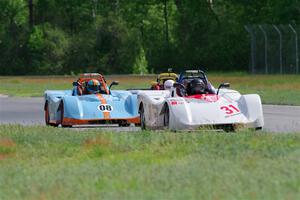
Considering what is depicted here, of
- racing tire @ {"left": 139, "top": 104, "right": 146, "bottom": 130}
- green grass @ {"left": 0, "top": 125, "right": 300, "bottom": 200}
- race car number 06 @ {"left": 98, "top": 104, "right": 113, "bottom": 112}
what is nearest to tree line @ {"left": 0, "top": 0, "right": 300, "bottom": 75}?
race car number 06 @ {"left": 98, "top": 104, "right": 113, "bottom": 112}

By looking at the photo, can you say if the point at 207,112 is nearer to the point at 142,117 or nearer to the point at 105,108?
the point at 142,117

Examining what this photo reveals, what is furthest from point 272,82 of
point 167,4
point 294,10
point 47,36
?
point 167,4

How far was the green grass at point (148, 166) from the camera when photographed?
10828 millimetres

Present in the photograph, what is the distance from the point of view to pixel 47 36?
89.4m

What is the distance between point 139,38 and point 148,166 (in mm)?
76406

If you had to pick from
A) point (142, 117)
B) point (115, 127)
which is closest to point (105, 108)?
point (115, 127)

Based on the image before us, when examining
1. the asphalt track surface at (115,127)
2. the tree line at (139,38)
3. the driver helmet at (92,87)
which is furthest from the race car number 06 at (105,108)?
the tree line at (139,38)

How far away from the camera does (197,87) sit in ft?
73.9

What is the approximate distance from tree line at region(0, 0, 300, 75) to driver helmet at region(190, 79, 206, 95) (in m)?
57.5

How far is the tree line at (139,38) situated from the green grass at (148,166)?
63549mm

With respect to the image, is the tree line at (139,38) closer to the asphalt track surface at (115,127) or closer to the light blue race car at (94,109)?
the asphalt track surface at (115,127)

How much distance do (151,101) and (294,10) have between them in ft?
189

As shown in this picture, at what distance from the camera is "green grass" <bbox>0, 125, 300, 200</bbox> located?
10828mm

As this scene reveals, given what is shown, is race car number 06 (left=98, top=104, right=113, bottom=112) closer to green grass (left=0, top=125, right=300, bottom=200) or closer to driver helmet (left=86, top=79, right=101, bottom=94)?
driver helmet (left=86, top=79, right=101, bottom=94)
